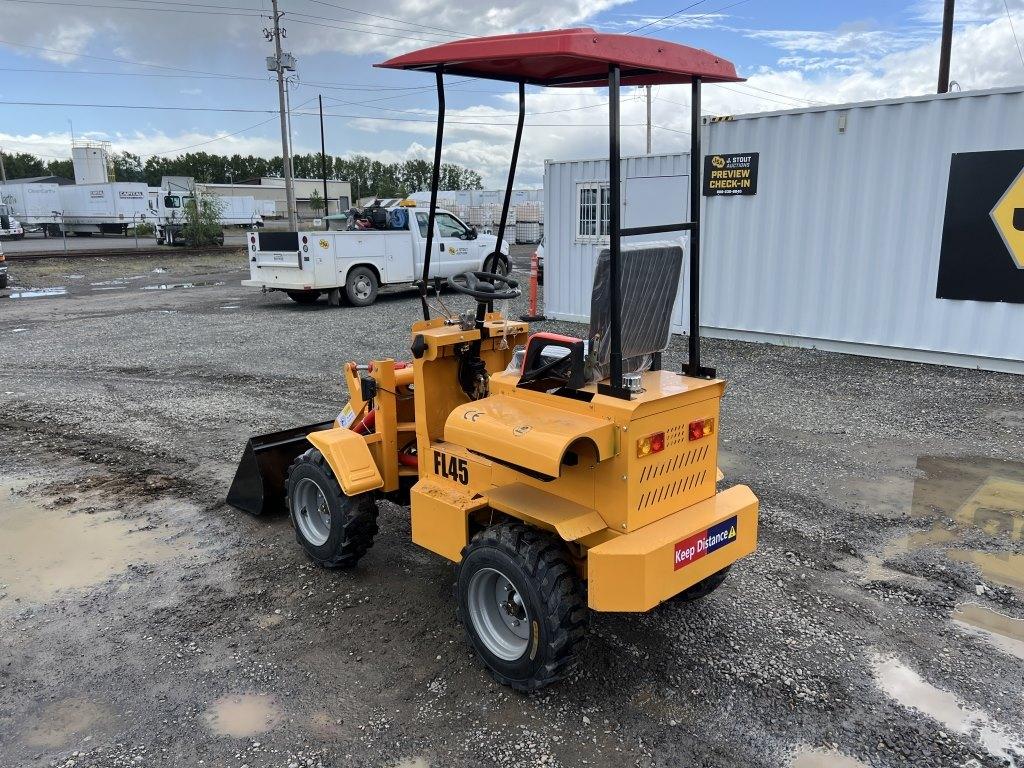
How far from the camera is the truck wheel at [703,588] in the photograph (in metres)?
3.86

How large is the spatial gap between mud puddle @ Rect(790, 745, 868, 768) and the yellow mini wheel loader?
76 cm

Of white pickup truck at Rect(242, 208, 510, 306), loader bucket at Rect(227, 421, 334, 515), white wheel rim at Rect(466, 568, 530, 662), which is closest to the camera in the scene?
white wheel rim at Rect(466, 568, 530, 662)

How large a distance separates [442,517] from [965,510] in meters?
3.84

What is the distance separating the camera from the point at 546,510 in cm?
327

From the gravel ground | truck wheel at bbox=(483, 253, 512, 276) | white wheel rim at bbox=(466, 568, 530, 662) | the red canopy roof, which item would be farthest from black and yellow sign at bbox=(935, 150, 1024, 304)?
white wheel rim at bbox=(466, 568, 530, 662)

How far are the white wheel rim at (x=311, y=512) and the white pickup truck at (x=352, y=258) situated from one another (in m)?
10.5

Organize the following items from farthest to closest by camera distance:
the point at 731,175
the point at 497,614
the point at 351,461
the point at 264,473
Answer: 1. the point at 731,175
2. the point at 264,473
3. the point at 351,461
4. the point at 497,614

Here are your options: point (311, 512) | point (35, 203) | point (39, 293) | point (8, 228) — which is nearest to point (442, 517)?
point (311, 512)

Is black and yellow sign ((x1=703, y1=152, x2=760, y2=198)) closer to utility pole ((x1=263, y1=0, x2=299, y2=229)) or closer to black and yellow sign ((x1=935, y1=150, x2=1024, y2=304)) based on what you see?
black and yellow sign ((x1=935, y1=150, x2=1024, y2=304))

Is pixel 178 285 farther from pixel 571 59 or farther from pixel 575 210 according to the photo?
pixel 571 59

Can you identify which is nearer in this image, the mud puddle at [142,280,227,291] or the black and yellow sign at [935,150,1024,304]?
the black and yellow sign at [935,150,1024,304]

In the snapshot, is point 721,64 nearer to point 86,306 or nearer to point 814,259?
point 814,259

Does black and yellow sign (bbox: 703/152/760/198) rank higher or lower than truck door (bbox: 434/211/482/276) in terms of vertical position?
higher

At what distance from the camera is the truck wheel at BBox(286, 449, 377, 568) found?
14.0ft
